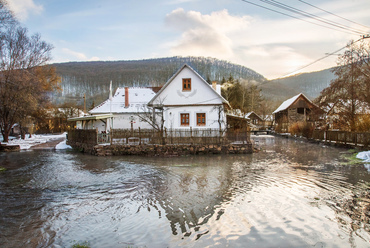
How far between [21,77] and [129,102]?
13.0m

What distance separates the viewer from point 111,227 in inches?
244

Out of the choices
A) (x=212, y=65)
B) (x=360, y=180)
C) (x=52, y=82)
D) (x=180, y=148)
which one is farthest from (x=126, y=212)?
(x=212, y=65)

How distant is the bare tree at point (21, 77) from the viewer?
98.1ft

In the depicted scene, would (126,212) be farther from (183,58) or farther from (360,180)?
(183,58)

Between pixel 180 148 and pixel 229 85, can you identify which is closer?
pixel 180 148

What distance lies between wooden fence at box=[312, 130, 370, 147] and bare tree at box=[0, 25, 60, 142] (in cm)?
3430

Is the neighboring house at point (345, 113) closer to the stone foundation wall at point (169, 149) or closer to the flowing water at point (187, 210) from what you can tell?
the stone foundation wall at point (169, 149)

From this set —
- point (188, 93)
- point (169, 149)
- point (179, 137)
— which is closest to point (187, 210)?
point (169, 149)

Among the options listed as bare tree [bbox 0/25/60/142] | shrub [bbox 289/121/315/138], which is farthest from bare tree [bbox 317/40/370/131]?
bare tree [bbox 0/25/60/142]

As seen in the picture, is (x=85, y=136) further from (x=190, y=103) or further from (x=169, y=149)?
(x=190, y=103)

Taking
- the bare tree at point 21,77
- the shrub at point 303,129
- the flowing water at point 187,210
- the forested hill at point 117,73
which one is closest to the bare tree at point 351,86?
the shrub at point 303,129

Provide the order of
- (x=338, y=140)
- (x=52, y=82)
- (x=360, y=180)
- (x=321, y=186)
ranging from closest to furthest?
(x=321, y=186)
(x=360, y=180)
(x=338, y=140)
(x=52, y=82)

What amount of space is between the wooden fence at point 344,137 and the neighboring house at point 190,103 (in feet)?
38.3

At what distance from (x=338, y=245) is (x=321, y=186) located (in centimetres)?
507
